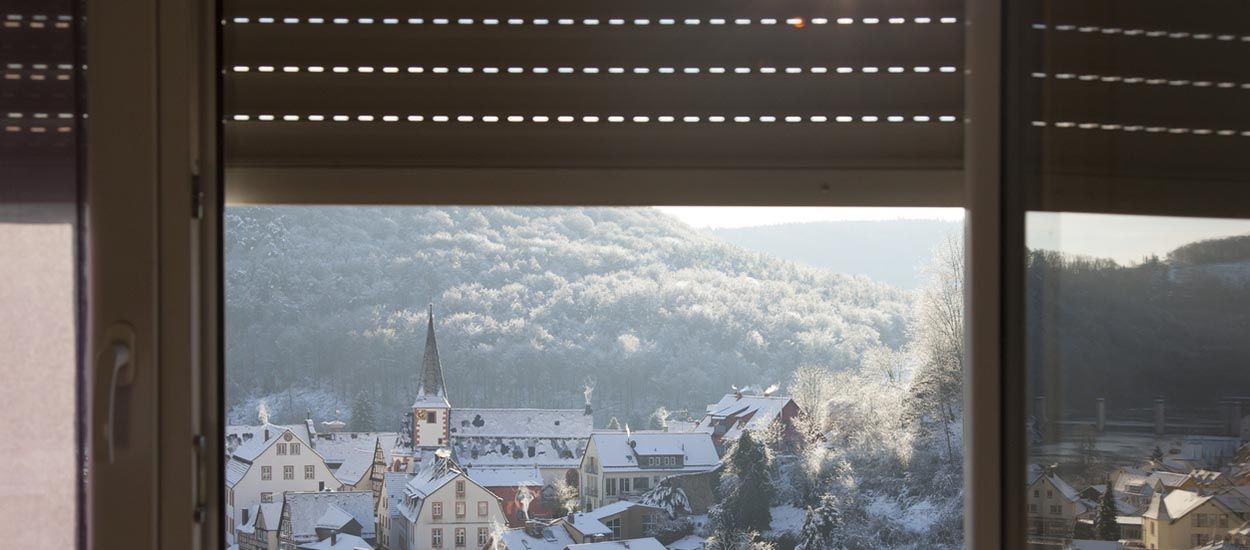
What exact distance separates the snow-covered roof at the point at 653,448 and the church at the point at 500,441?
4 centimetres

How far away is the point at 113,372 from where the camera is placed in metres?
1.23

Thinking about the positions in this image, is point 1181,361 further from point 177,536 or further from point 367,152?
point 177,536

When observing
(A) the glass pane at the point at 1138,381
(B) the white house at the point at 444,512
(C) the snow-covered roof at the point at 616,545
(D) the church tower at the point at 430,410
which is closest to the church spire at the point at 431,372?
(D) the church tower at the point at 430,410

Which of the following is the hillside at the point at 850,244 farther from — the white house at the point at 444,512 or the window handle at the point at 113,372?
the window handle at the point at 113,372

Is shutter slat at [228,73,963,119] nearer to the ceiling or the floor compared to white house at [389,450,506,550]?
nearer to the ceiling

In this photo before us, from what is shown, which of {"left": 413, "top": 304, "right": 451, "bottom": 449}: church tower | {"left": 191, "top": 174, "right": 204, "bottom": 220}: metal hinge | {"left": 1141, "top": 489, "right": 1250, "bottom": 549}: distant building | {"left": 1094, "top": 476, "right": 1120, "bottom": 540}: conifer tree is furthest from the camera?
{"left": 413, "top": 304, "right": 451, "bottom": 449}: church tower

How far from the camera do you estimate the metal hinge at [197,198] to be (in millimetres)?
A: 1314

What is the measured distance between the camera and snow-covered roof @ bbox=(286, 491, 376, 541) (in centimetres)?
142

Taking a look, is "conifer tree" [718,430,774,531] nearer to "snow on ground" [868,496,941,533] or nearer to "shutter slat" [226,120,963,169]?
"snow on ground" [868,496,941,533]

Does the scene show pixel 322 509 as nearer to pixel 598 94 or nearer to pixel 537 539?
pixel 537 539

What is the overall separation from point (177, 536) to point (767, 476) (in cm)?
91

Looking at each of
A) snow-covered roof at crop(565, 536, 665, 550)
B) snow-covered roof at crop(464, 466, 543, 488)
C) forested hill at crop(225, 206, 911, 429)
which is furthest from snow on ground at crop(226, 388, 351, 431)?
snow-covered roof at crop(565, 536, 665, 550)

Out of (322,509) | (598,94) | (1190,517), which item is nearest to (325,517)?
(322,509)

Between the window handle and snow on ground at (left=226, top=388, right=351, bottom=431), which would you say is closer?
the window handle
